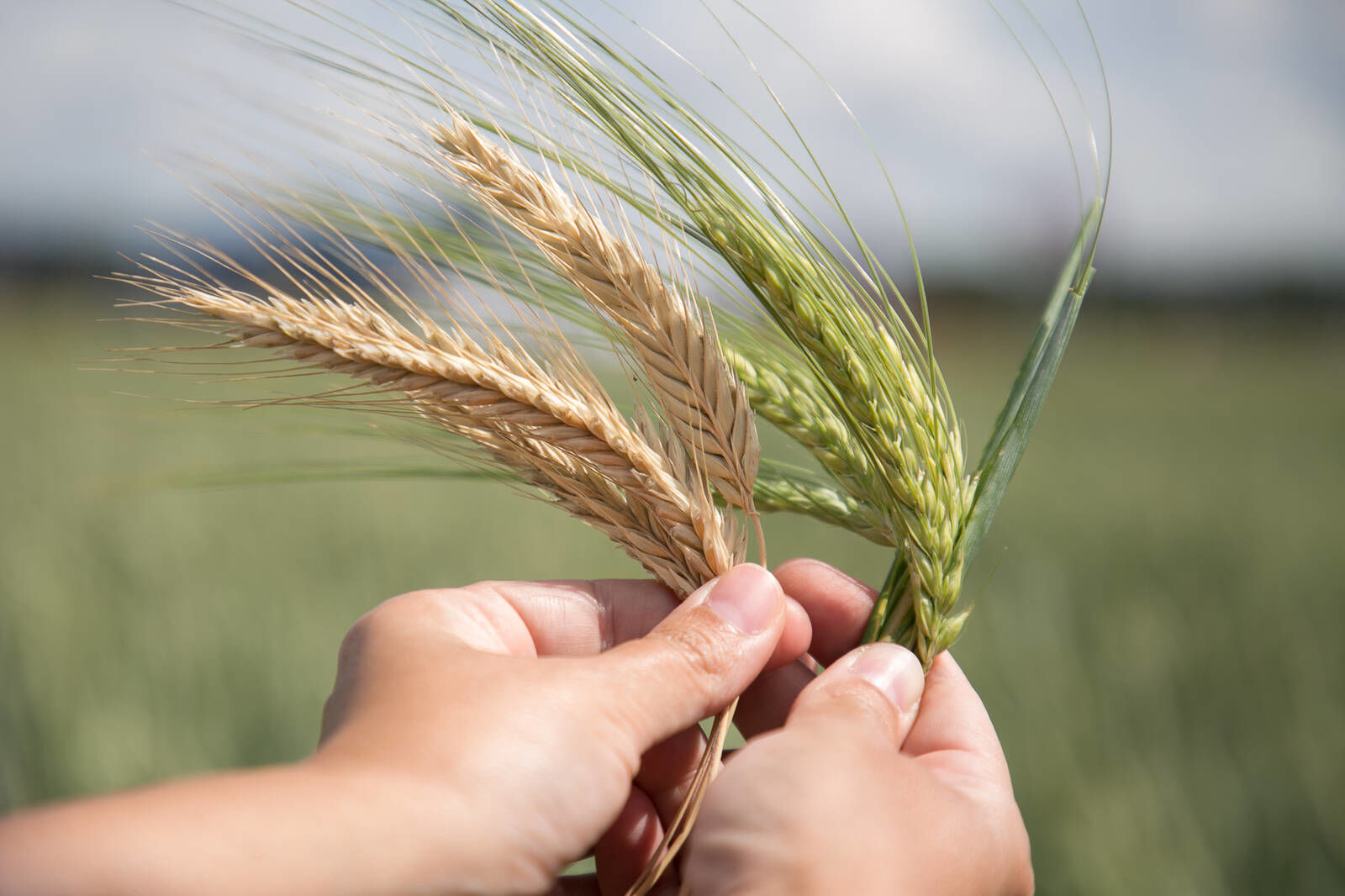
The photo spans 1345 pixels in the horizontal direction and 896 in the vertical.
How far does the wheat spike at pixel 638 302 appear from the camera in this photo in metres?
0.91

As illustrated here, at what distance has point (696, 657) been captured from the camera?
96 centimetres

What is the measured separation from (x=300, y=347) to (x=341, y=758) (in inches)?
16.8

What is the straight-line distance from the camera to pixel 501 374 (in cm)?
90

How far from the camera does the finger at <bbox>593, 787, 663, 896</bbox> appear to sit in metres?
1.25

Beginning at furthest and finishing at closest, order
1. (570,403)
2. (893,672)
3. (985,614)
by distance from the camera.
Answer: (985,614) < (893,672) < (570,403)

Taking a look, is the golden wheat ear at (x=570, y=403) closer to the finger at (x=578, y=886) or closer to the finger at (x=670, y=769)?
the finger at (x=670, y=769)

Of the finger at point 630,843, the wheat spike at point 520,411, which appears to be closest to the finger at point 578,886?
the finger at point 630,843

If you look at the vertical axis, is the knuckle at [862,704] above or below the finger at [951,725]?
above

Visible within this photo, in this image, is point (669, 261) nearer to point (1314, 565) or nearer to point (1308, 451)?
point (1314, 565)

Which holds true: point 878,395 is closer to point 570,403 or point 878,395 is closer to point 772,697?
point 570,403

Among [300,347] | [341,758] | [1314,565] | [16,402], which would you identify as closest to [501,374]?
[300,347]

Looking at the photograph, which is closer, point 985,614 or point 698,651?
point 698,651

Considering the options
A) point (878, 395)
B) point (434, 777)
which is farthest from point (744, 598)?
point (434, 777)

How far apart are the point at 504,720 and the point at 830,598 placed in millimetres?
637
